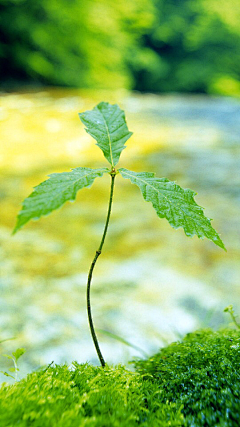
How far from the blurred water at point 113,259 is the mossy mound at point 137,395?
2.40 feet

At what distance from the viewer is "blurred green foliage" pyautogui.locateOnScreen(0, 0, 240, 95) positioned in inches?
469

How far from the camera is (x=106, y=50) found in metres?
14.1

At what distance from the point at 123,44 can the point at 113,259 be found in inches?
540

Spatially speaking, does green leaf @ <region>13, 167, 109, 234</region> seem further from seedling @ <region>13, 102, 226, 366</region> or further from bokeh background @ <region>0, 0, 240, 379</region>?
bokeh background @ <region>0, 0, 240, 379</region>

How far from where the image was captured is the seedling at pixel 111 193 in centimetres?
82

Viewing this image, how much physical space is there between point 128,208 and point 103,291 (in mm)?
1636

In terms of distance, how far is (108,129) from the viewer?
3.49ft

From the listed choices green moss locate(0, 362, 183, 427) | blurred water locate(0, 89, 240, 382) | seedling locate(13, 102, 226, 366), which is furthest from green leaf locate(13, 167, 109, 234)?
blurred water locate(0, 89, 240, 382)

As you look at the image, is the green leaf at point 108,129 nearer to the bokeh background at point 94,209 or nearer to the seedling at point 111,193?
the seedling at point 111,193

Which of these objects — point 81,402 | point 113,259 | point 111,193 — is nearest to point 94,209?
point 113,259

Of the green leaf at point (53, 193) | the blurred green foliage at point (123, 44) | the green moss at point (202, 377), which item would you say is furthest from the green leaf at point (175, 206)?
the blurred green foliage at point (123, 44)

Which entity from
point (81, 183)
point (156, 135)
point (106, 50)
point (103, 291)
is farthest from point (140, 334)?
point (106, 50)

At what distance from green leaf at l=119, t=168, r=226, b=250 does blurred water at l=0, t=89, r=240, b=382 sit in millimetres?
1020

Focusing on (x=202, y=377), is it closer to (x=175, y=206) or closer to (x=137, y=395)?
(x=137, y=395)
